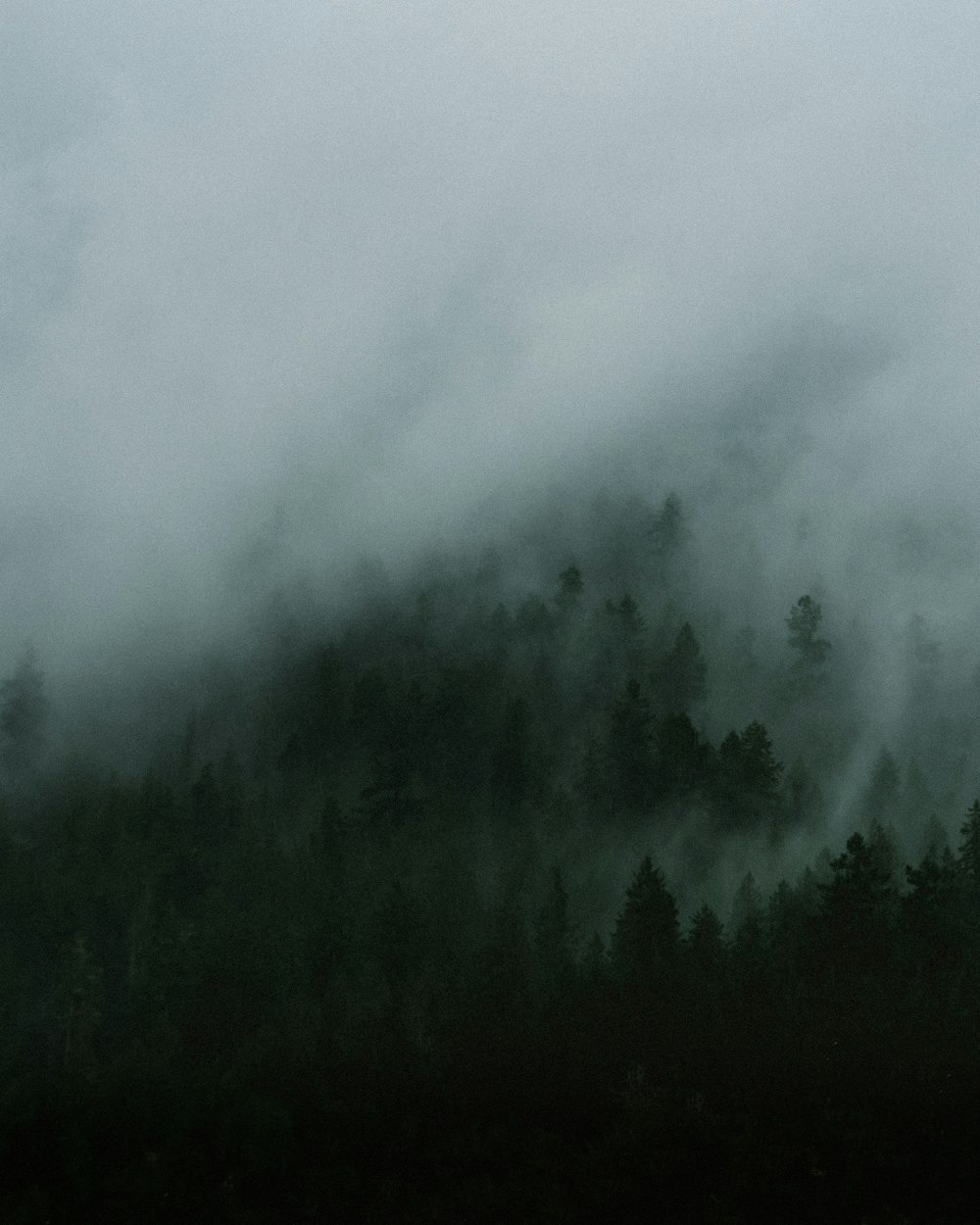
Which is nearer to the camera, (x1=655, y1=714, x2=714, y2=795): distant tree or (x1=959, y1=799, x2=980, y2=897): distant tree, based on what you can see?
(x1=959, y1=799, x2=980, y2=897): distant tree

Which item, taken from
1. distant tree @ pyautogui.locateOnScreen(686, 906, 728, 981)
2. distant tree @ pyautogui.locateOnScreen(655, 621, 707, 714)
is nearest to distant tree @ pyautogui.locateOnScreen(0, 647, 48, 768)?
distant tree @ pyautogui.locateOnScreen(655, 621, 707, 714)

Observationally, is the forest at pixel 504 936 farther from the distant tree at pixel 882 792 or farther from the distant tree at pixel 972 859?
the distant tree at pixel 882 792

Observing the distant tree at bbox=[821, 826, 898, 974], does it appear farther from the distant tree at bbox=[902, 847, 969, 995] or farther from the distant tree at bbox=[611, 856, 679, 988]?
the distant tree at bbox=[611, 856, 679, 988]

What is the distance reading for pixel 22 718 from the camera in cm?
13575

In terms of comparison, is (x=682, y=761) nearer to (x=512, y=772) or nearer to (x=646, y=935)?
(x=512, y=772)

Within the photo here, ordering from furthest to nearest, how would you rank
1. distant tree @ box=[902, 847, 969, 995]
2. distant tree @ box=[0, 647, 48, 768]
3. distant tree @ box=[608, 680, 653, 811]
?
distant tree @ box=[0, 647, 48, 768] → distant tree @ box=[608, 680, 653, 811] → distant tree @ box=[902, 847, 969, 995]

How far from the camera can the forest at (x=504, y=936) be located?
1535 inches

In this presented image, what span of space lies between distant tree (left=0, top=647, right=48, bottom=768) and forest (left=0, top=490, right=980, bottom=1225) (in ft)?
1.62

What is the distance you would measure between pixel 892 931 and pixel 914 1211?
25698 mm

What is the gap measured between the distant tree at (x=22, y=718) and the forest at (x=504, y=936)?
494 mm

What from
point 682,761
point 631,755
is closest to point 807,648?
point 631,755

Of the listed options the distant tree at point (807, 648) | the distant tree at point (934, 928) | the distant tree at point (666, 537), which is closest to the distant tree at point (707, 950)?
the distant tree at point (934, 928)

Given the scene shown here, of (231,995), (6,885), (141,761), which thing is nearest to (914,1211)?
(231,995)

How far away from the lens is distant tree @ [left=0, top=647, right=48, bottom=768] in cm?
13262
